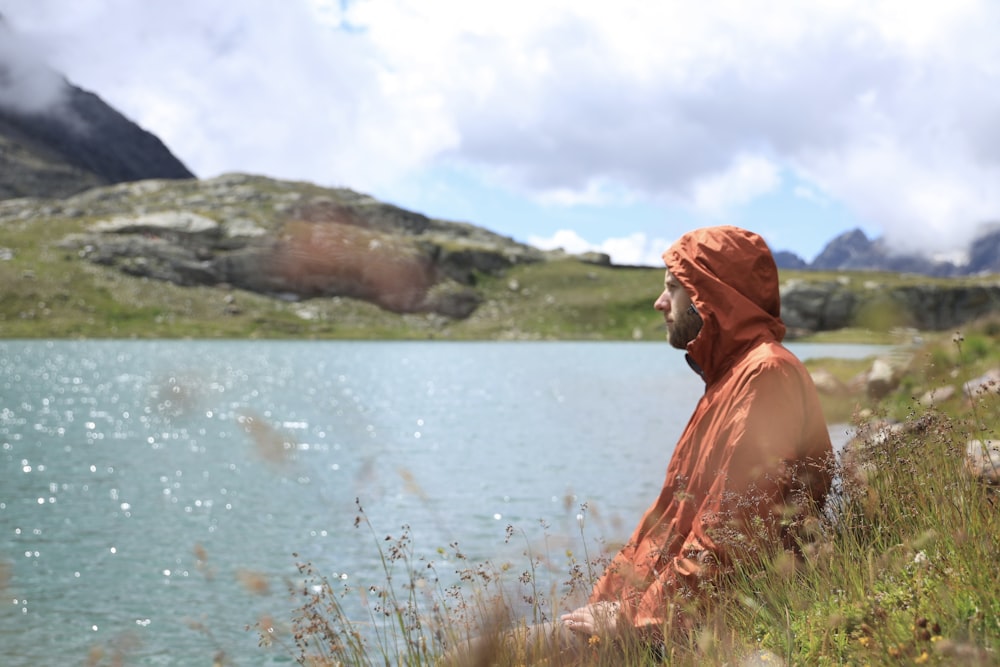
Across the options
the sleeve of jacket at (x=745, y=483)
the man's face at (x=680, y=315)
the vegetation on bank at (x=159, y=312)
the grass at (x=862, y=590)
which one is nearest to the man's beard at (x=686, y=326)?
the man's face at (x=680, y=315)

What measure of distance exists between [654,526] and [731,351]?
1102 millimetres

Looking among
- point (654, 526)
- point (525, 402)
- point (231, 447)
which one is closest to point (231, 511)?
point (231, 447)

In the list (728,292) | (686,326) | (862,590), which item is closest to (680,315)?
(686,326)

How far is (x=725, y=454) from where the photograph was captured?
4312mm

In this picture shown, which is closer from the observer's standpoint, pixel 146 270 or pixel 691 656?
pixel 691 656

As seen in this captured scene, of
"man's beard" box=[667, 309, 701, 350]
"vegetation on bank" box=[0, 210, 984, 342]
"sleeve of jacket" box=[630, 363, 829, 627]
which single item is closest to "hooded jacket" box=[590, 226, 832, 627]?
"sleeve of jacket" box=[630, 363, 829, 627]

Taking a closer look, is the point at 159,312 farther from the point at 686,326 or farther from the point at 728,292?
the point at 728,292

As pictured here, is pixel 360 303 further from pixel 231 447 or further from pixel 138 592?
pixel 138 592

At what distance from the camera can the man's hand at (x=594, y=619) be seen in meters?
4.08

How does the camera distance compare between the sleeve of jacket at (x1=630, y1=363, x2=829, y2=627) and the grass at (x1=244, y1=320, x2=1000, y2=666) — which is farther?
the sleeve of jacket at (x1=630, y1=363, x2=829, y2=627)

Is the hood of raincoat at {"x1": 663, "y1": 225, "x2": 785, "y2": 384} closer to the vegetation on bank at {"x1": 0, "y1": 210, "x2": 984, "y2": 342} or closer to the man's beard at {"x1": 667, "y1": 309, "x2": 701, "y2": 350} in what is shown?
the man's beard at {"x1": 667, "y1": 309, "x2": 701, "y2": 350}

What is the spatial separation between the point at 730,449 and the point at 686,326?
1.05 meters

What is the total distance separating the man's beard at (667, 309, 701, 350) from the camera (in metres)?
5.02

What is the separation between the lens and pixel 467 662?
3.98 meters
